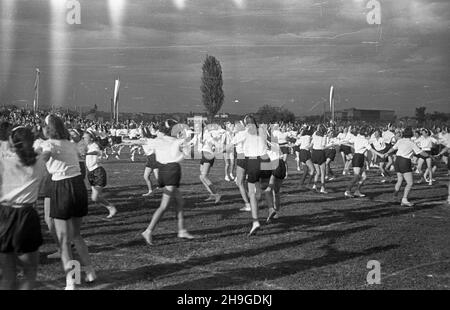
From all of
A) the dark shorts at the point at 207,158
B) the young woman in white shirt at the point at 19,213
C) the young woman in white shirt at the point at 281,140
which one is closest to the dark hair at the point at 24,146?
the young woman in white shirt at the point at 19,213

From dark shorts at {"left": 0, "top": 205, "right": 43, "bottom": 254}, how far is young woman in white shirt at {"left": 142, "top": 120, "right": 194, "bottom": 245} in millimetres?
3396

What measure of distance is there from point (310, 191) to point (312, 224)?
5234mm

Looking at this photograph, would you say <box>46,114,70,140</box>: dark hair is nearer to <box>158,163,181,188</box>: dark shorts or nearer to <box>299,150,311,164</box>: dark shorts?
<box>158,163,181,188</box>: dark shorts

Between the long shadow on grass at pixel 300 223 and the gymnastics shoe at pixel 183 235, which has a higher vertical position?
the gymnastics shoe at pixel 183 235

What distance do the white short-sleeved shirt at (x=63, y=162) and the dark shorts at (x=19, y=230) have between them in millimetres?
1097

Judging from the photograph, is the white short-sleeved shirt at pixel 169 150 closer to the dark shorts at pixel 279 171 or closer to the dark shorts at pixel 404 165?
the dark shorts at pixel 279 171

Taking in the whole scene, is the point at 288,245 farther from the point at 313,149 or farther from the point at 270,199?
the point at 313,149

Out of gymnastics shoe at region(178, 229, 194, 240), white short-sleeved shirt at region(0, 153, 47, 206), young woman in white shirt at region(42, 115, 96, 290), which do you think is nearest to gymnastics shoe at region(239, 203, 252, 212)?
gymnastics shoe at region(178, 229, 194, 240)

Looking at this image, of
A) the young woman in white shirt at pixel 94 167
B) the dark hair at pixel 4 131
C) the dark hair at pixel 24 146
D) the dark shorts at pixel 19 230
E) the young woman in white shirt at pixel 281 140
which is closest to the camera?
the dark shorts at pixel 19 230

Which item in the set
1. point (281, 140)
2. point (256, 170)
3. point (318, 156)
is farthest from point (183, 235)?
point (281, 140)

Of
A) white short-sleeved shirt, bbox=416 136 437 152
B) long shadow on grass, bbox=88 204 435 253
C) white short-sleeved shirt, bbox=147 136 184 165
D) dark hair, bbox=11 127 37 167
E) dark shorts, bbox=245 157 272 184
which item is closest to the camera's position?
dark hair, bbox=11 127 37 167

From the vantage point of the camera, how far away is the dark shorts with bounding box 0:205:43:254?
4.83 meters

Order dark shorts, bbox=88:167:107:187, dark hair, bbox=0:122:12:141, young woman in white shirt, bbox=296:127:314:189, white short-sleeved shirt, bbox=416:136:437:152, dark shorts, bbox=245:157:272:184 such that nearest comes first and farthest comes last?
dark hair, bbox=0:122:12:141 → dark shorts, bbox=245:157:272:184 → dark shorts, bbox=88:167:107:187 → young woman in white shirt, bbox=296:127:314:189 → white short-sleeved shirt, bbox=416:136:437:152

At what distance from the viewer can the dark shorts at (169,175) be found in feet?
28.0
